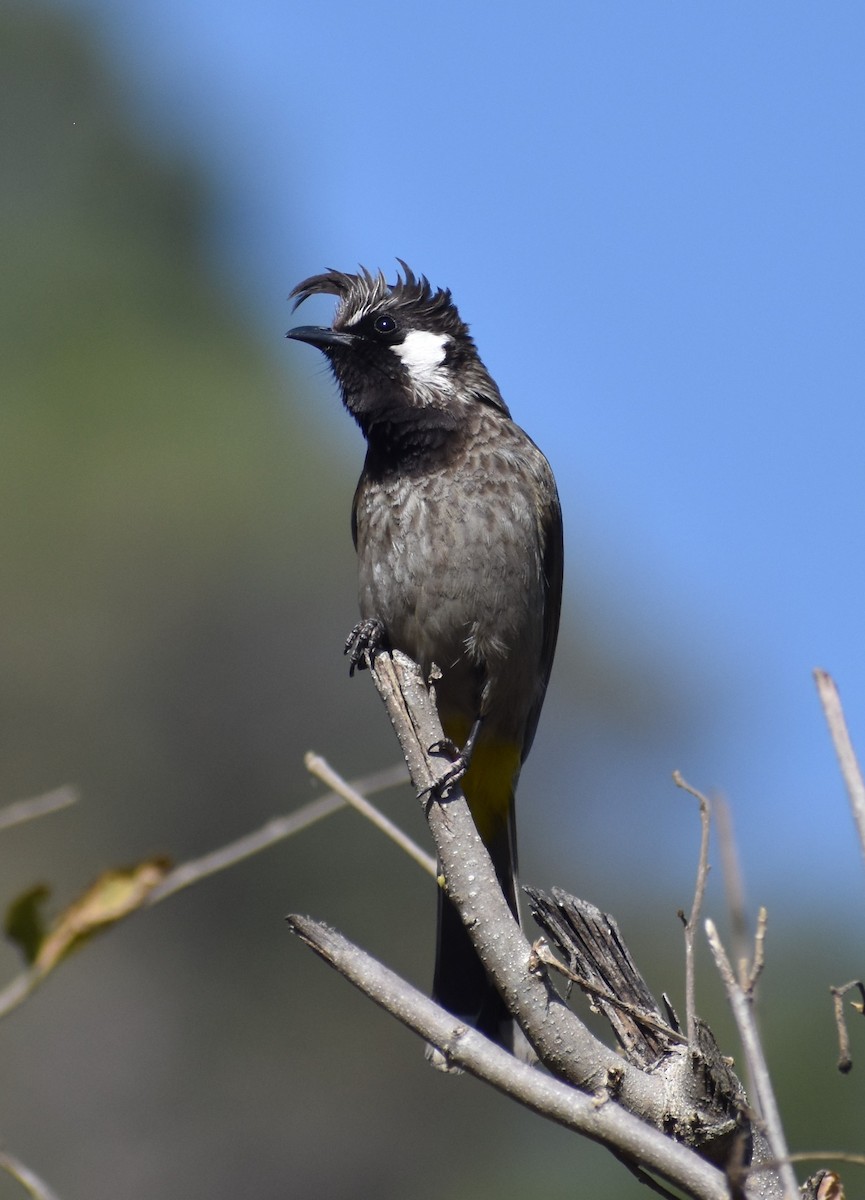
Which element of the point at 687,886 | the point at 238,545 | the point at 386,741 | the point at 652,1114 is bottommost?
the point at 652,1114

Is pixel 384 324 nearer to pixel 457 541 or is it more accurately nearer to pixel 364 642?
pixel 457 541

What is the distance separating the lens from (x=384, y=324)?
479cm

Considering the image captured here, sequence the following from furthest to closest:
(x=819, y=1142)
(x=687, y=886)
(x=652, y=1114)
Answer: (x=687, y=886) → (x=819, y=1142) → (x=652, y=1114)

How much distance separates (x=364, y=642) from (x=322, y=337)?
3.35ft

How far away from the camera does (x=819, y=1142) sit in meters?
10.0

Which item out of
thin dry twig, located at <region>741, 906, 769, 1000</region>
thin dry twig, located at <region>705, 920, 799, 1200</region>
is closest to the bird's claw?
thin dry twig, located at <region>741, 906, 769, 1000</region>

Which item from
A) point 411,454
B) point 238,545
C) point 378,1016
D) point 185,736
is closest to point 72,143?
point 238,545

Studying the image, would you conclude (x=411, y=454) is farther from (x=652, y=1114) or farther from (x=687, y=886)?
(x=687, y=886)

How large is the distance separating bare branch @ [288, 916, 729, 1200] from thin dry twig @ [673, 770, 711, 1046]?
0.76 feet

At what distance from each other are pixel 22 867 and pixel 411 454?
42.4ft

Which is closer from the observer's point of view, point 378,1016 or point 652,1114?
point 652,1114

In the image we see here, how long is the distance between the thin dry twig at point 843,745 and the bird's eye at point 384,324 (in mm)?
3311

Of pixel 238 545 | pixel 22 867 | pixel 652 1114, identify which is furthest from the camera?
pixel 238 545

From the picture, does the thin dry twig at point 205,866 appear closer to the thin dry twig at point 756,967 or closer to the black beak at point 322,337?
the thin dry twig at point 756,967
